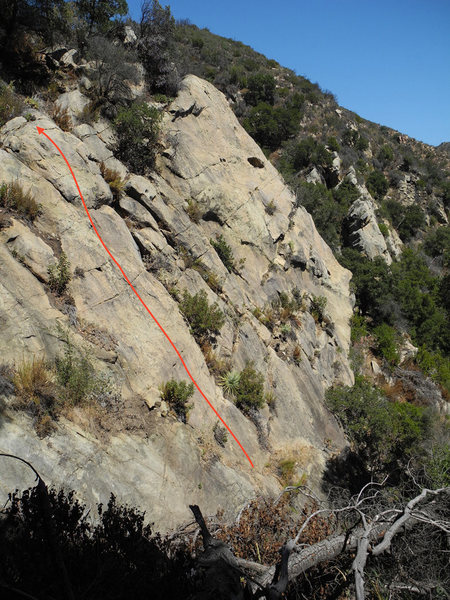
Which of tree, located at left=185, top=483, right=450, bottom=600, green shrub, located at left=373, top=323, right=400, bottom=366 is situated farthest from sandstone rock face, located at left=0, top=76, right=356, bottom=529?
green shrub, located at left=373, top=323, right=400, bottom=366

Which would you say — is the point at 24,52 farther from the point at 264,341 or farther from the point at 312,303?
the point at 312,303

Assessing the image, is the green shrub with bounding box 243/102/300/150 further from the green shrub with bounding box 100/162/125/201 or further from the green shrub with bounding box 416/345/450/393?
the green shrub with bounding box 100/162/125/201

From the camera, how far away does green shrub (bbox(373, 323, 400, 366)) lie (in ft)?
57.9

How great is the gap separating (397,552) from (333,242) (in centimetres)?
1846

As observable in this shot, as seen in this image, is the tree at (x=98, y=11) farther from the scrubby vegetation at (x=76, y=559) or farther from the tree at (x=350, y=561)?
the tree at (x=350, y=561)

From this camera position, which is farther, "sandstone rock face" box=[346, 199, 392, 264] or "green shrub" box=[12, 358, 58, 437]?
"sandstone rock face" box=[346, 199, 392, 264]

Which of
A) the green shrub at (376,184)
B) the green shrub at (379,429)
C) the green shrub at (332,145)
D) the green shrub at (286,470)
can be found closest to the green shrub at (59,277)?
the green shrub at (286,470)

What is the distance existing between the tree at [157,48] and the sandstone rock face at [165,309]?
2.96 feet

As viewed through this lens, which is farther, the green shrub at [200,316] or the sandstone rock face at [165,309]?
the green shrub at [200,316]

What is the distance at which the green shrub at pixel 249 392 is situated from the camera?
962 cm

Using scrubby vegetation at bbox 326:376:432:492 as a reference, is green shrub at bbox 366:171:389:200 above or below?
above

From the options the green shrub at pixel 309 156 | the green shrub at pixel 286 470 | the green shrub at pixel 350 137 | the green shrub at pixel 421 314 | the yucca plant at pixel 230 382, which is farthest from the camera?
the green shrub at pixel 350 137

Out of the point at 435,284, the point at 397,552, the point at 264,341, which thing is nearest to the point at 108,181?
the point at 264,341

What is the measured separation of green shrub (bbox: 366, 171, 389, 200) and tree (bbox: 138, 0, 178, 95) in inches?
894
